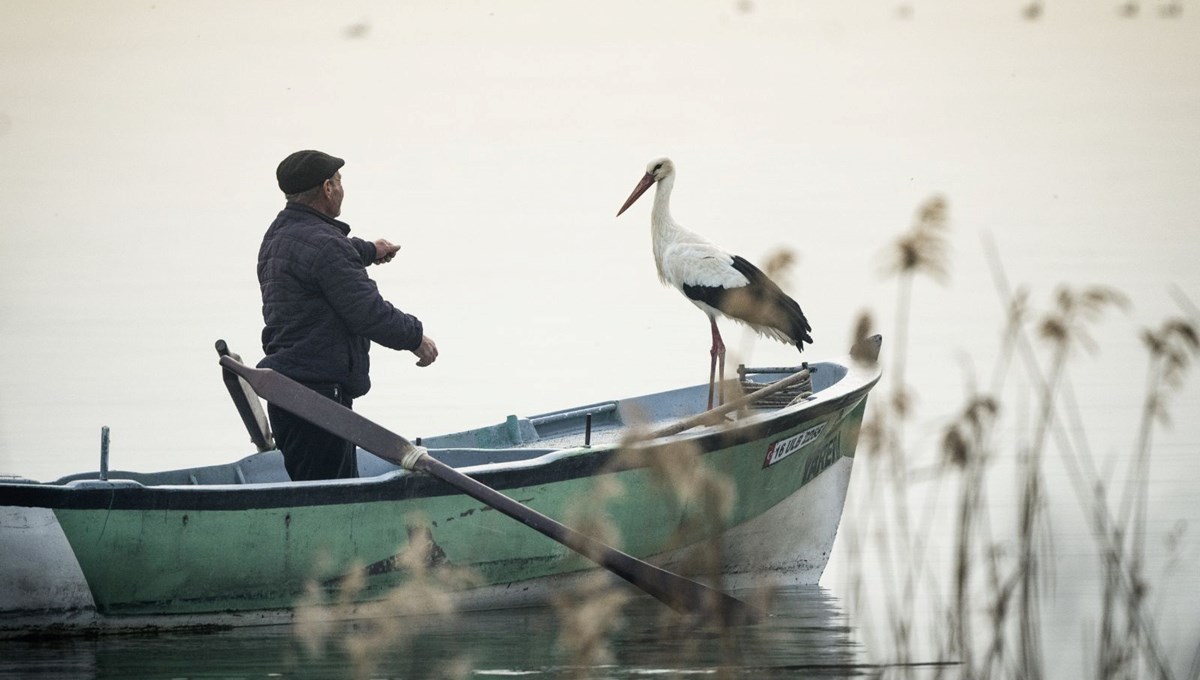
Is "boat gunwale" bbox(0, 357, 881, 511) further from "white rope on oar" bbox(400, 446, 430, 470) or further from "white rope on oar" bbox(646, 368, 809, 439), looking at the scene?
"white rope on oar" bbox(400, 446, 430, 470)

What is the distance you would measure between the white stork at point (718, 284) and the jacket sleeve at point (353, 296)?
2089 millimetres

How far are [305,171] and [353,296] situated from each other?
1.75 ft

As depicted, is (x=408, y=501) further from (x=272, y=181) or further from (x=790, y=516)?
(x=272, y=181)

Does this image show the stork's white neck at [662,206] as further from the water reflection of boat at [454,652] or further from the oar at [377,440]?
the oar at [377,440]

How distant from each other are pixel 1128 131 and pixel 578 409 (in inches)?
755

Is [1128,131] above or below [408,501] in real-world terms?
above

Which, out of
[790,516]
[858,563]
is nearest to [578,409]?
[790,516]

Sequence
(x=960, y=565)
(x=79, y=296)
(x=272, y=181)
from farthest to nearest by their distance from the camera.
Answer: (x=272, y=181)
(x=79, y=296)
(x=960, y=565)

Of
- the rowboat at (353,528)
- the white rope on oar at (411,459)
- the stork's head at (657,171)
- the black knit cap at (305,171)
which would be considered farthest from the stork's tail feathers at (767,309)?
the white rope on oar at (411,459)

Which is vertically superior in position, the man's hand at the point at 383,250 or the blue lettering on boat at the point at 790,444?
the man's hand at the point at 383,250

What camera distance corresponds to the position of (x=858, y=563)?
5258 millimetres

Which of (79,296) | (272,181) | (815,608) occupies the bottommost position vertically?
(815,608)

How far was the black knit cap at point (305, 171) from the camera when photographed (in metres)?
7.74

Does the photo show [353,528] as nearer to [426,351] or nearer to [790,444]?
[426,351]
